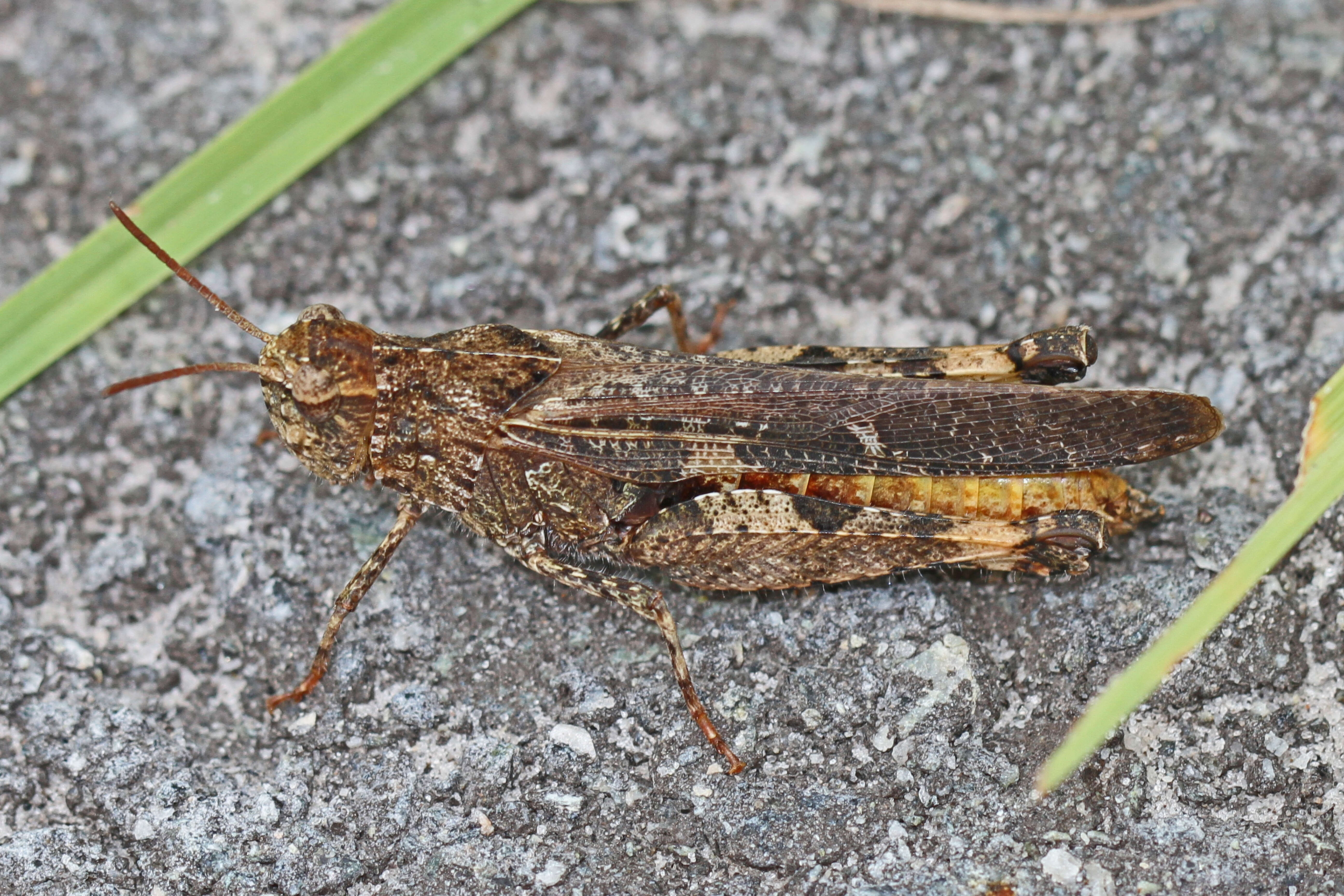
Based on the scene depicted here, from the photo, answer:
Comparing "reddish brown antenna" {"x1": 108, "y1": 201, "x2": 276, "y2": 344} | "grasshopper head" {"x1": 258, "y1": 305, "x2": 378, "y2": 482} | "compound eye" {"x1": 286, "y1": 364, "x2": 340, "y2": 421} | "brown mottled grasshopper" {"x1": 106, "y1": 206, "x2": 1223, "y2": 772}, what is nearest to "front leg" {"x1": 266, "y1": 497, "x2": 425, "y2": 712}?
"brown mottled grasshopper" {"x1": 106, "y1": 206, "x2": 1223, "y2": 772}

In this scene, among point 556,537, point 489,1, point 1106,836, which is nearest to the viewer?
point 1106,836

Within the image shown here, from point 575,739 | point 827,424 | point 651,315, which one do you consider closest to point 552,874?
point 575,739

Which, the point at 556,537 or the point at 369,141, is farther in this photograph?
the point at 369,141

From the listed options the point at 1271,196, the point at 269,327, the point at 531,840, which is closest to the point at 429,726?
the point at 531,840

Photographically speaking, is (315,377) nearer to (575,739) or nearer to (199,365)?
(199,365)

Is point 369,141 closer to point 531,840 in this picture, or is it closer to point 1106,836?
point 531,840
